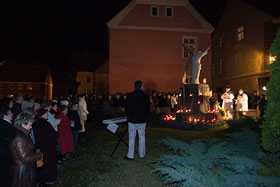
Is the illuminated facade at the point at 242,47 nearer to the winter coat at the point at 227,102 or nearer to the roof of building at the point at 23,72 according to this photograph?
the winter coat at the point at 227,102

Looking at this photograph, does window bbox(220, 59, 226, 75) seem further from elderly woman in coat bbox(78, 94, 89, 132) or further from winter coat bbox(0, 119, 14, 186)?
winter coat bbox(0, 119, 14, 186)

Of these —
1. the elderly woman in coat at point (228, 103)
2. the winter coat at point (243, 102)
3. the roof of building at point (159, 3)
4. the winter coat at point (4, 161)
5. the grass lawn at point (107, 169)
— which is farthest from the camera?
the roof of building at point (159, 3)

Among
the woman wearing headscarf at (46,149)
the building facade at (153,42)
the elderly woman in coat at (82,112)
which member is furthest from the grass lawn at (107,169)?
the building facade at (153,42)

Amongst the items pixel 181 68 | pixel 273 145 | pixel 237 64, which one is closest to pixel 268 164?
pixel 273 145

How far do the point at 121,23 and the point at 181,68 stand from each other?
22.1ft

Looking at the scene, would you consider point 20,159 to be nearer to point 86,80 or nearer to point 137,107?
point 137,107

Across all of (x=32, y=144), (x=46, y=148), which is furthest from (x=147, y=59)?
(x=32, y=144)

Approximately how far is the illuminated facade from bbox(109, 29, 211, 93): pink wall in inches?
140

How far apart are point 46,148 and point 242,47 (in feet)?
74.9

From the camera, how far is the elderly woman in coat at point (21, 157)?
3656 mm

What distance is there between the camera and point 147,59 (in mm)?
22828

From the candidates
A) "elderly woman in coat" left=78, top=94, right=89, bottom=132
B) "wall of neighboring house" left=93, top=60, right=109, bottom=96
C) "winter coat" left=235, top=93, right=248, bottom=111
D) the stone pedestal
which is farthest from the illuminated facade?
"wall of neighboring house" left=93, top=60, right=109, bottom=96

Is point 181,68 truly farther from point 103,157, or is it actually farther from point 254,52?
point 103,157

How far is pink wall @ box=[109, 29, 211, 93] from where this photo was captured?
22422mm
